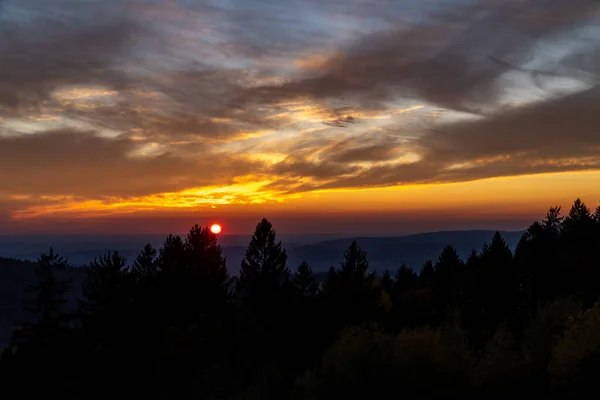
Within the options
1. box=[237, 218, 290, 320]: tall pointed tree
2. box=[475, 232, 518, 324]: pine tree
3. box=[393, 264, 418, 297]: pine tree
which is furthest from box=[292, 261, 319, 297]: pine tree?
box=[475, 232, 518, 324]: pine tree

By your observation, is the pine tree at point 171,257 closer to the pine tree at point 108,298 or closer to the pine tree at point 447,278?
the pine tree at point 108,298

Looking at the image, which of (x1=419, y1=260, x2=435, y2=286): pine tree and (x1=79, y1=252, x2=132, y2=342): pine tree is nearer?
(x1=79, y1=252, x2=132, y2=342): pine tree

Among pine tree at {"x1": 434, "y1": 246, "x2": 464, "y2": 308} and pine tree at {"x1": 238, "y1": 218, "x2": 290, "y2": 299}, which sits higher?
pine tree at {"x1": 238, "y1": 218, "x2": 290, "y2": 299}

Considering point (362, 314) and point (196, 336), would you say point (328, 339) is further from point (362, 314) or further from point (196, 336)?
point (196, 336)

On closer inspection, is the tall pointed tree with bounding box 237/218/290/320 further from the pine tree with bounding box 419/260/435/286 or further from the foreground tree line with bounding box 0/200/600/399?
the pine tree with bounding box 419/260/435/286

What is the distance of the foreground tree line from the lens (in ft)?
73.3

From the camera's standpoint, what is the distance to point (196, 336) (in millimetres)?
42688

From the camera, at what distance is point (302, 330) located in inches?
1719

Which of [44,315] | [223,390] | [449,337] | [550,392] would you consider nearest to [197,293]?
[44,315]

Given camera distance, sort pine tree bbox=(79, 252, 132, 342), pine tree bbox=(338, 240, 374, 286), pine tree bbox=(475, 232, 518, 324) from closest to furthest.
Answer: pine tree bbox=(79, 252, 132, 342)
pine tree bbox=(338, 240, 374, 286)
pine tree bbox=(475, 232, 518, 324)

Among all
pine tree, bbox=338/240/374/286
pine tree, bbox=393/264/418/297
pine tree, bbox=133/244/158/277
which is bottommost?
pine tree, bbox=393/264/418/297

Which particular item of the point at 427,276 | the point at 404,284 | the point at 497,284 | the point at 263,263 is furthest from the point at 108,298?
the point at 427,276

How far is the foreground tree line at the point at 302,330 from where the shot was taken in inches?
879

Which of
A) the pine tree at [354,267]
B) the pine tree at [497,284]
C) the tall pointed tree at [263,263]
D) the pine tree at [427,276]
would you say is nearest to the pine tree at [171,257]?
the tall pointed tree at [263,263]
